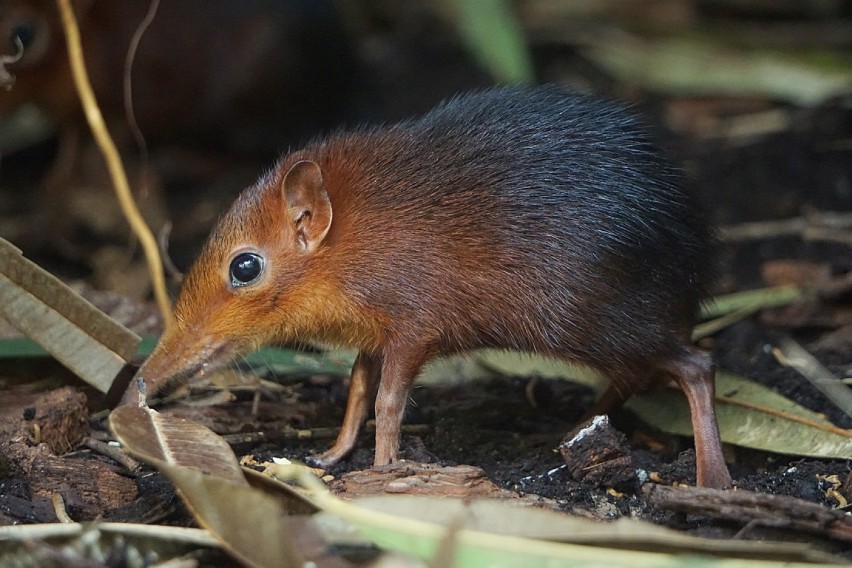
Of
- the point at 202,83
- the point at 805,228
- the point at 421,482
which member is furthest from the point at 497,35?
the point at 421,482

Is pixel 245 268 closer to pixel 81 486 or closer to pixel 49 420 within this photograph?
pixel 49 420

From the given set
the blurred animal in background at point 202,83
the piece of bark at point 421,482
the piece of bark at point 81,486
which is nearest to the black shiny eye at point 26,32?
the blurred animal in background at point 202,83

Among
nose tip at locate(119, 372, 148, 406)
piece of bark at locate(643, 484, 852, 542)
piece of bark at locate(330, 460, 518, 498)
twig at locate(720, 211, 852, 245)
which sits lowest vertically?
piece of bark at locate(643, 484, 852, 542)

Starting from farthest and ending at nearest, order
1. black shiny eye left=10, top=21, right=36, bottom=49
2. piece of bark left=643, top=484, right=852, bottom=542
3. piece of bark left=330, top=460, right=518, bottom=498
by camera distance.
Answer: black shiny eye left=10, top=21, right=36, bottom=49
piece of bark left=330, top=460, right=518, bottom=498
piece of bark left=643, top=484, right=852, bottom=542

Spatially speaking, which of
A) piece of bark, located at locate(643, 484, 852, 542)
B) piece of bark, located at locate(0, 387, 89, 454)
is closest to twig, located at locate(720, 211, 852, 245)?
piece of bark, located at locate(643, 484, 852, 542)

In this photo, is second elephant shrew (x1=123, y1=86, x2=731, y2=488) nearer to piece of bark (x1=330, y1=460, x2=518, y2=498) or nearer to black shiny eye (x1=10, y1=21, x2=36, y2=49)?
piece of bark (x1=330, y1=460, x2=518, y2=498)

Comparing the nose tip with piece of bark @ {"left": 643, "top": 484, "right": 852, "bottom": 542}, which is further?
the nose tip

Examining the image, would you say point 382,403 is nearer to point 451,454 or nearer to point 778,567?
point 451,454

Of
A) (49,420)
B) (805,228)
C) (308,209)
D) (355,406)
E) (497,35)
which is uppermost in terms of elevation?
(497,35)

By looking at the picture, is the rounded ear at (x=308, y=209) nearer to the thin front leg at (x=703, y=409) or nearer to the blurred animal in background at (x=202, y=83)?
the thin front leg at (x=703, y=409)
